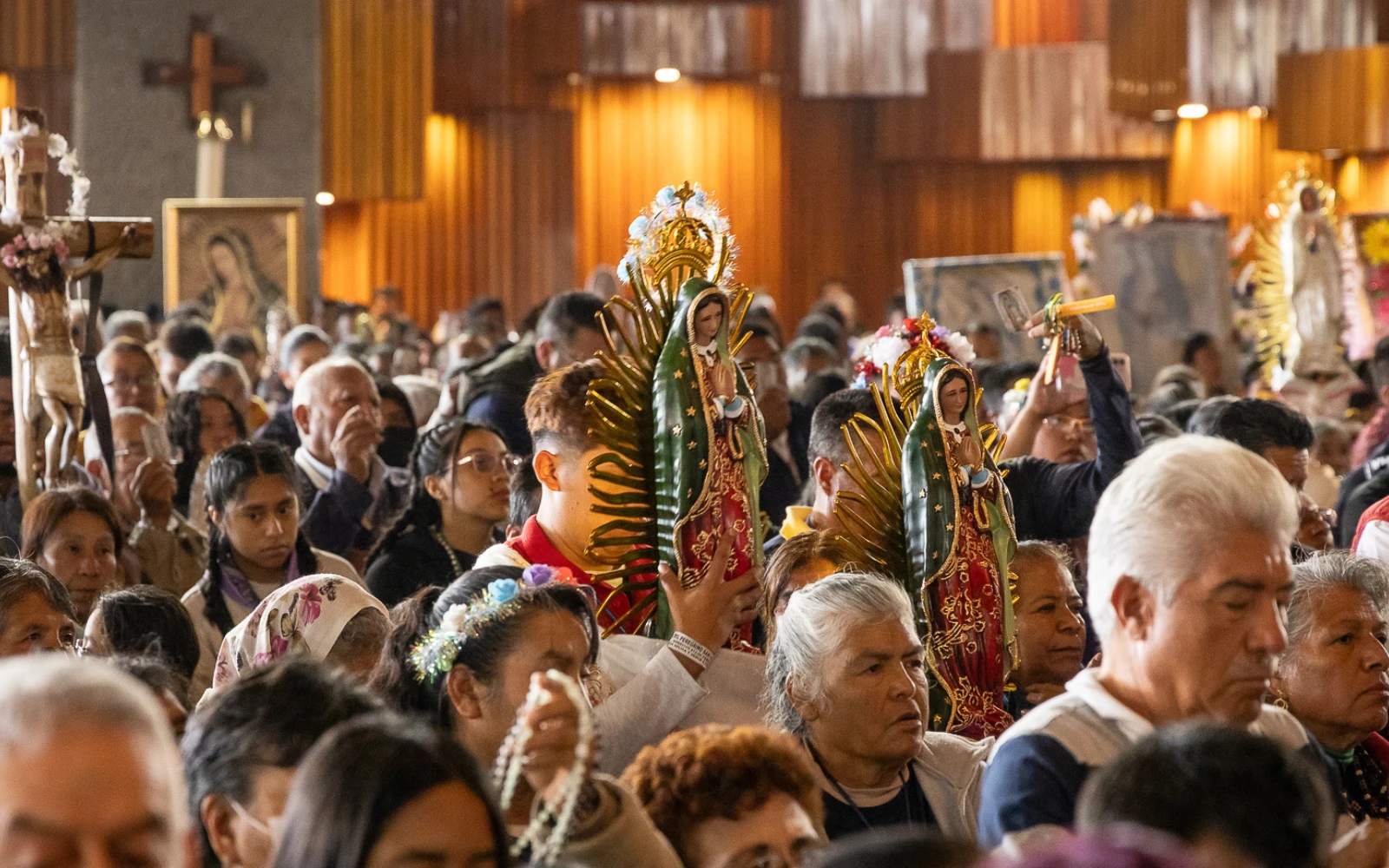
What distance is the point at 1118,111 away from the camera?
2006 cm

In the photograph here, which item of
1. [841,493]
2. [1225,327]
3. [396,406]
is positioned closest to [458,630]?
[841,493]

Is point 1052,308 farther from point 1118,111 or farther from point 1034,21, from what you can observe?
point 1034,21

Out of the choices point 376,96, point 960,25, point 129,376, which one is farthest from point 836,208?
point 129,376

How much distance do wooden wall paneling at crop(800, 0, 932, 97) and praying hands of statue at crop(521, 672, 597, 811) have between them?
62.2ft

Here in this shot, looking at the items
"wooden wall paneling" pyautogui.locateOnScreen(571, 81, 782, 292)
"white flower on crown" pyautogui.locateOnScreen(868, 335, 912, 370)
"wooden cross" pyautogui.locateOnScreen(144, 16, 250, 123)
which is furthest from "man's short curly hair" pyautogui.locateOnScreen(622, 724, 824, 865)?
"wooden wall paneling" pyautogui.locateOnScreen(571, 81, 782, 292)

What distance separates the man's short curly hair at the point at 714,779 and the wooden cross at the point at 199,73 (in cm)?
1270

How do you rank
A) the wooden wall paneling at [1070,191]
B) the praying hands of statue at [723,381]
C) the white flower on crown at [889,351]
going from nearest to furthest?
the praying hands of statue at [723,381] < the white flower on crown at [889,351] < the wooden wall paneling at [1070,191]

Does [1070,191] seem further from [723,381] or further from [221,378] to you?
[723,381]

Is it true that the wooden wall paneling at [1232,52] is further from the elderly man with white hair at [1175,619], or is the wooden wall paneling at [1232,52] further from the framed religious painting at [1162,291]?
the elderly man with white hair at [1175,619]

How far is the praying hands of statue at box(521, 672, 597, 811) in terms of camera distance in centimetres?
261

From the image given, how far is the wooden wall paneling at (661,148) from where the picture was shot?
69.3ft

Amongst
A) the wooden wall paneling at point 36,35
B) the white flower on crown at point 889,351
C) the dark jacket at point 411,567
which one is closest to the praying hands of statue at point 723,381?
the white flower on crown at point 889,351

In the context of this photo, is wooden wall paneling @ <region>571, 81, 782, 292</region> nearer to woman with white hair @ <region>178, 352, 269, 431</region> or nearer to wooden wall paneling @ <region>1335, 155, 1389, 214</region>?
wooden wall paneling @ <region>1335, 155, 1389, 214</region>

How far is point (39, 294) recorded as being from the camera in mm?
5562
